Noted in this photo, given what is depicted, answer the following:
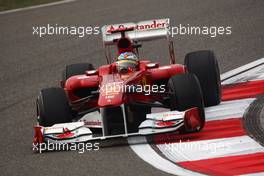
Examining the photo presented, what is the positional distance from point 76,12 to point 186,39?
4170 mm

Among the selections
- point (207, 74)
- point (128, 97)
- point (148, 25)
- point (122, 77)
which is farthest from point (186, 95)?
point (148, 25)

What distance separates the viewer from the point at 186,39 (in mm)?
17750

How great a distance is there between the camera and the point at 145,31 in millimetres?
12906

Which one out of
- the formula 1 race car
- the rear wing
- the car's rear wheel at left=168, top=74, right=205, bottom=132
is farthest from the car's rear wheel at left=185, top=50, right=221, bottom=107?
Answer: the car's rear wheel at left=168, top=74, right=205, bottom=132

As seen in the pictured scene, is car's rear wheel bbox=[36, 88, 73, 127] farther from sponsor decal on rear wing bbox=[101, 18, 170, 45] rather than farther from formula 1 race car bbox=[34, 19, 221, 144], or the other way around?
sponsor decal on rear wing bbox=[101, 18, 170, 45]

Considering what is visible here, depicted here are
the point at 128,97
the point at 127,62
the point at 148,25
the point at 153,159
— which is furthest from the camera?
the point at 148,25

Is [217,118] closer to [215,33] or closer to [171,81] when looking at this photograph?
[171,81]

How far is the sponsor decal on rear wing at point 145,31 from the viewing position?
504 inches

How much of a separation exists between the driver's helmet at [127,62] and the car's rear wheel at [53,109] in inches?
39.6

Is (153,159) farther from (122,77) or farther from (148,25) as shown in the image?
(148,25)

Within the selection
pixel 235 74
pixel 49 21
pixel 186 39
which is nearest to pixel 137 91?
pixel 235 74

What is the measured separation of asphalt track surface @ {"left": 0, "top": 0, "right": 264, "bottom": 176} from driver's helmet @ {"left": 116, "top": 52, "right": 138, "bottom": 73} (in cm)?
143

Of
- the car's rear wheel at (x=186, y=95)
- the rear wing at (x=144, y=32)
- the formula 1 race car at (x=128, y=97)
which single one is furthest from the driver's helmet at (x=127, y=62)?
the car's rear wheel at (x=186, y=95)

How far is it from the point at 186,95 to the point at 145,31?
1.96 metres
